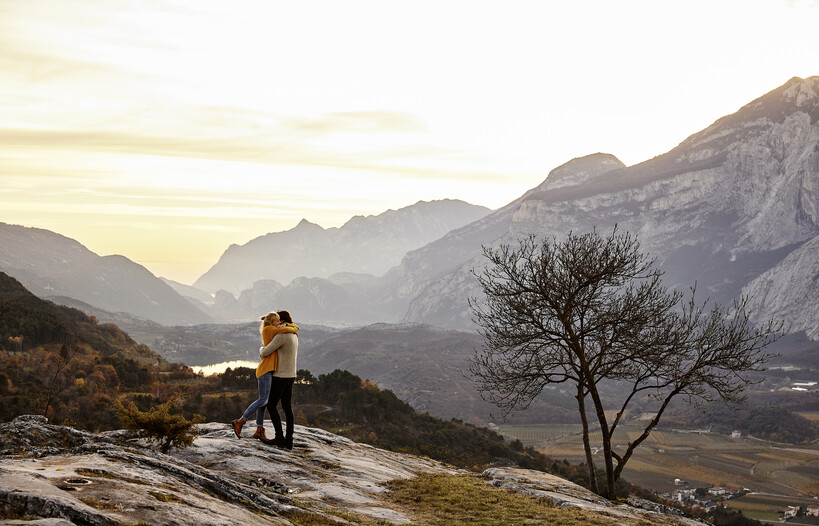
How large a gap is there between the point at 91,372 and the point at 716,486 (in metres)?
140

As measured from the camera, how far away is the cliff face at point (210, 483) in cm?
980

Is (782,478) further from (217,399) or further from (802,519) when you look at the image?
(217,399)

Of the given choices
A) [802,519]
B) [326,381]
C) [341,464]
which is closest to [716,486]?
[802,519]

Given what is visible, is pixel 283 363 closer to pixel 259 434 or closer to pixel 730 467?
pixel 259 434

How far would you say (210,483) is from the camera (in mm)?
13398

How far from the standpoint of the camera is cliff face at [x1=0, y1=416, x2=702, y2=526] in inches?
386

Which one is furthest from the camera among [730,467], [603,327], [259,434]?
[730,467]

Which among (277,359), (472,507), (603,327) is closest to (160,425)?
(277,359)

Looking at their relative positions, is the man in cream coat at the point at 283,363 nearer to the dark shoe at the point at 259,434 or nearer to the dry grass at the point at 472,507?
the dark shoe at the point at 259,434

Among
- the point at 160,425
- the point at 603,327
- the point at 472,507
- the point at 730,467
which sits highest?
the point at 603,327

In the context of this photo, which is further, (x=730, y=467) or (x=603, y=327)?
(x=730, y=467)

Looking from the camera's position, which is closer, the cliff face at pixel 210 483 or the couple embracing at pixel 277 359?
the cliff face at pixel 210 483

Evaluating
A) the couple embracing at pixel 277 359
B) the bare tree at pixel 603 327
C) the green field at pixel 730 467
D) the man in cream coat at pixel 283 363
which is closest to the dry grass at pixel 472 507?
the man in cream coat at pixel 283 363

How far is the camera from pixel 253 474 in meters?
17.1
